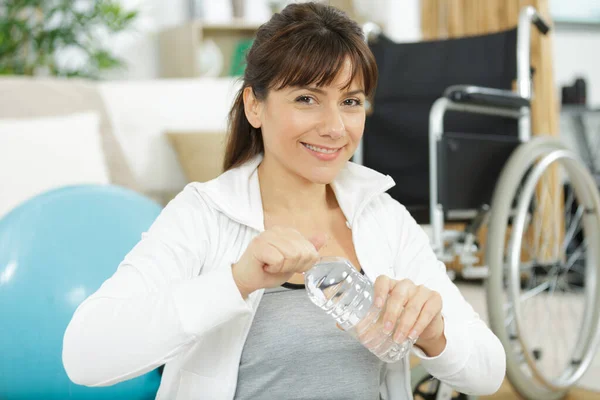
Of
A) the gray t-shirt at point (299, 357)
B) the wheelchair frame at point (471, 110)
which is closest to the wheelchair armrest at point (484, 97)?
the wheelchair frame at point (471, 110)

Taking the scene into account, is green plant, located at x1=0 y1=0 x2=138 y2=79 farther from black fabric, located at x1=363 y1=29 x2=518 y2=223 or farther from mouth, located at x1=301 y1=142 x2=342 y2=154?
mouth, located at x1=301 y1=142 x2=342 y2=154

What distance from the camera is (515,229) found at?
189 centimetres

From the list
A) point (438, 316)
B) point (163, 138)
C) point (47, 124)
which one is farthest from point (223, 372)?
point (163, 138)

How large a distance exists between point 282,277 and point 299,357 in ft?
0.72

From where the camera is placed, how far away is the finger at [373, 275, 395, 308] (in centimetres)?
93

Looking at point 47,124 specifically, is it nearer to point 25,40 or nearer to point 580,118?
point 25,40

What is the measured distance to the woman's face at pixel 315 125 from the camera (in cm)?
111

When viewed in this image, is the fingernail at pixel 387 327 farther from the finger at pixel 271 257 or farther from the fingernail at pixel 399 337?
the finger at pixel 271 257

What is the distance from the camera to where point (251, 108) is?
1.22 m

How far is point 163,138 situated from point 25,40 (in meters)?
1.42

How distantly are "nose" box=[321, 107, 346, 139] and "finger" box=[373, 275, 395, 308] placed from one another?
26cm

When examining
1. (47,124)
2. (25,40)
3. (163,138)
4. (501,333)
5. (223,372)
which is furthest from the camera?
(25,40)

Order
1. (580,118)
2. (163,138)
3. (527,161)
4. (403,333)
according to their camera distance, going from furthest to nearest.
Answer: (580,118)
(163,138)
(527,161)
(403,333)

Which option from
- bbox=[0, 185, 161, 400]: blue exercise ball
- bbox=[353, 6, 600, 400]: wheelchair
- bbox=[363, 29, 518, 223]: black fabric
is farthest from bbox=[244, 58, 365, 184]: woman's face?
bbox=[363, 29, 518, 223]: black fabric
